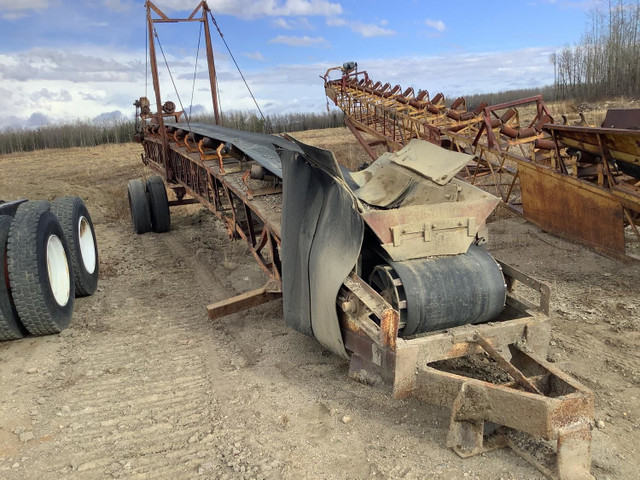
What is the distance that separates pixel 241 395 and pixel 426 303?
5.00ft

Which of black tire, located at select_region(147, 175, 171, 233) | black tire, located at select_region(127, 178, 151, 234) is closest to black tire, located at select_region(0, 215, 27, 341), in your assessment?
black tire, located at select_region(127, 178, 151, 234)

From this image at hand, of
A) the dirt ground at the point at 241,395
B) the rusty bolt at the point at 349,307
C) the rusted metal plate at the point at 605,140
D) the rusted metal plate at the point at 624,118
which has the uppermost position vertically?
the rusted metal plate at the point at 624,118

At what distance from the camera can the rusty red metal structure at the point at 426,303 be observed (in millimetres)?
2801

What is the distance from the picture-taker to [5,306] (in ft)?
15.1

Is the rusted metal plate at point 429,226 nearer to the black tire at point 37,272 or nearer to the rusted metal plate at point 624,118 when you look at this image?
the black tire at point 37,272

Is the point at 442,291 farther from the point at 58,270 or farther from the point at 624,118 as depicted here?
the point at 624,118

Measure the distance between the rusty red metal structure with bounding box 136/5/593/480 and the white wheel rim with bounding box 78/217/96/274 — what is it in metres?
2.67

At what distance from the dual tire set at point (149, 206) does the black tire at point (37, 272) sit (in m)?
3.78

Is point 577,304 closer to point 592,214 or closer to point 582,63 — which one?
point 592,214

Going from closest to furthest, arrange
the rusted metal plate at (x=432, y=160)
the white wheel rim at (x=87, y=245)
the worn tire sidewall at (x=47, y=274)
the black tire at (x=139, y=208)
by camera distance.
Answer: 1. the rusted metal plate at (x=432, y=160)
2. the worn tire sidewall at (x=47, y=274)
3. the white wheel rim at (x=87, y=245)
4. the black tire at (x=139, y=208)

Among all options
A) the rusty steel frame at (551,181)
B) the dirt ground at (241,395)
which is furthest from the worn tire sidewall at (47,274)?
the rusty steel frame at (551,181)

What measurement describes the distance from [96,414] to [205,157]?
3834 mm

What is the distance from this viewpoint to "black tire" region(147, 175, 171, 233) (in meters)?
9.25

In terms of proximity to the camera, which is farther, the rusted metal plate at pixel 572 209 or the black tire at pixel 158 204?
the black tire at pixel 158 204
